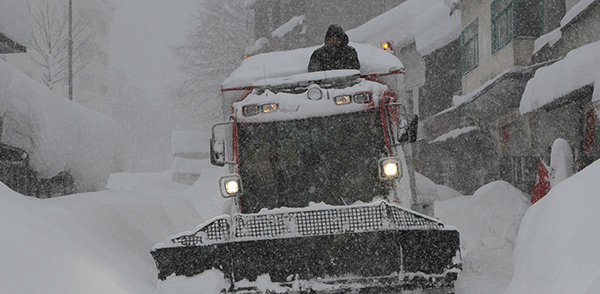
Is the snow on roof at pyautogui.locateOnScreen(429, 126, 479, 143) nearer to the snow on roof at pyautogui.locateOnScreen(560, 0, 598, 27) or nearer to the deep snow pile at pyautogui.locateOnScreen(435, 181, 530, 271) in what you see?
the deep snow pile at pyautogui.locateOnScreen(435, 181, 530, 271)

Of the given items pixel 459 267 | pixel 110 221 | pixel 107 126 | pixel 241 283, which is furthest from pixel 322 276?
pixel 107 126

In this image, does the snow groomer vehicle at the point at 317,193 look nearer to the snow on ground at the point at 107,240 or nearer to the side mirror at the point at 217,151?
the side mirror at the point at 217,151

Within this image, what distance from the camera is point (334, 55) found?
7.16m

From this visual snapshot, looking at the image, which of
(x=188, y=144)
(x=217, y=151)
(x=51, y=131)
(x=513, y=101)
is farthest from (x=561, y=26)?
(x=188, y=144)

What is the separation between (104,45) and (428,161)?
4734 cm

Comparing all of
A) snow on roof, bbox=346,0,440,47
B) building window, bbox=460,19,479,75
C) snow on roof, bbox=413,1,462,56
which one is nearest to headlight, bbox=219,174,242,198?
building window, bbox=460,19,479,75

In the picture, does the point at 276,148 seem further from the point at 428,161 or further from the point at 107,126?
the point at 428,161

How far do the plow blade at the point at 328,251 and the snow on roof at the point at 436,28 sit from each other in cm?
1548

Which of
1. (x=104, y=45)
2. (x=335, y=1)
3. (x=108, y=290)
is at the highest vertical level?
(x=104, y=45)

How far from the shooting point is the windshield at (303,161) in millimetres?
6359

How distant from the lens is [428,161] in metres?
21.4

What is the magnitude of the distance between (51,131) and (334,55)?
251 inches

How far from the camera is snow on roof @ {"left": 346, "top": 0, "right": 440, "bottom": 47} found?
2378 cm

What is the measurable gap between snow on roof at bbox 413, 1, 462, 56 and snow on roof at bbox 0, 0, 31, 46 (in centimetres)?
1365
